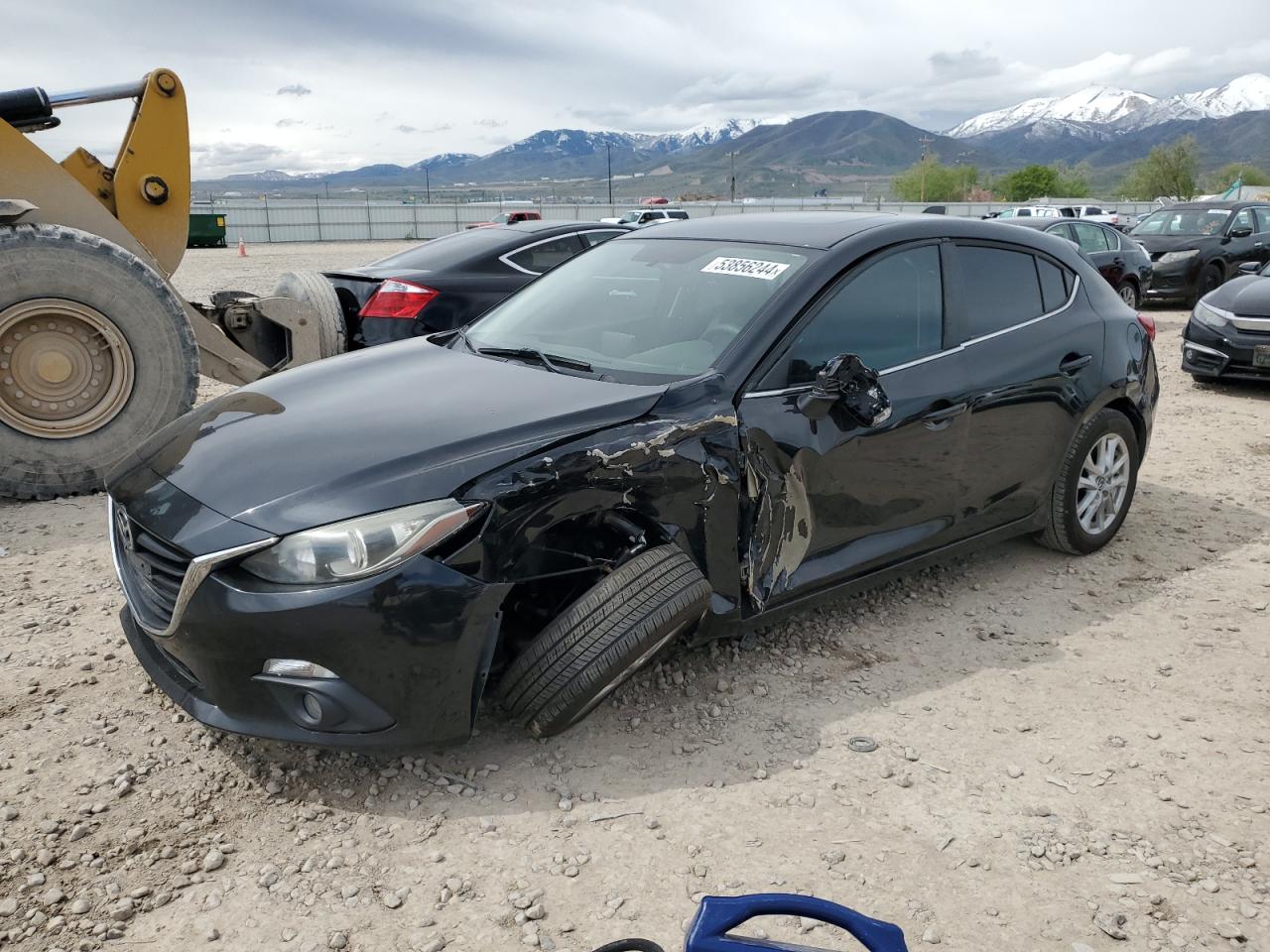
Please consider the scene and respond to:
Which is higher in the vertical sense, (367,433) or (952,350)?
(952,350)

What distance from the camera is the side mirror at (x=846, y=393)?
3.37 metres

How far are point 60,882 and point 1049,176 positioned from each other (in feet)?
403

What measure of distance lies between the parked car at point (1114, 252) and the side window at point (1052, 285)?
976cm

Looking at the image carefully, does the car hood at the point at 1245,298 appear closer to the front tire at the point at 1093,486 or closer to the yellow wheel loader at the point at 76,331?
the front tire at the point at 1093,486

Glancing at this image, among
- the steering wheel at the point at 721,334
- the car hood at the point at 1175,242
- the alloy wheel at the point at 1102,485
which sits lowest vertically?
the alloy wheel at the point at 1102,485

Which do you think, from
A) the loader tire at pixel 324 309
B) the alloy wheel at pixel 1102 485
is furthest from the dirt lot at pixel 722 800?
the loader tire at pixel 324 309

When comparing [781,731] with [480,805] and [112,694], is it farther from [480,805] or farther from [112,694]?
[112,694]

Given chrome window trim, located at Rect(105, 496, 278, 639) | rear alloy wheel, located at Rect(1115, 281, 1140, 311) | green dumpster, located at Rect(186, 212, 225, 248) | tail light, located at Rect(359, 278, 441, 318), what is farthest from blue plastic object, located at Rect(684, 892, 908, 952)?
green dumpster, located at Rect(186, 212, 225, 248)

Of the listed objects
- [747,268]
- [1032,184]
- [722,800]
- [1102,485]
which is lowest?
[722,800]

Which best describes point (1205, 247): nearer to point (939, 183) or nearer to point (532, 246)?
point (532, 246)

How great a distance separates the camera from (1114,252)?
1356cm

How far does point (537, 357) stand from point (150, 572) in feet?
4.83

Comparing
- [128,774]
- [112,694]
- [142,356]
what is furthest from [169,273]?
[128,774]

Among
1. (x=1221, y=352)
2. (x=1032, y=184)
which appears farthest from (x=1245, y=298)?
(x=1032, y=184)
